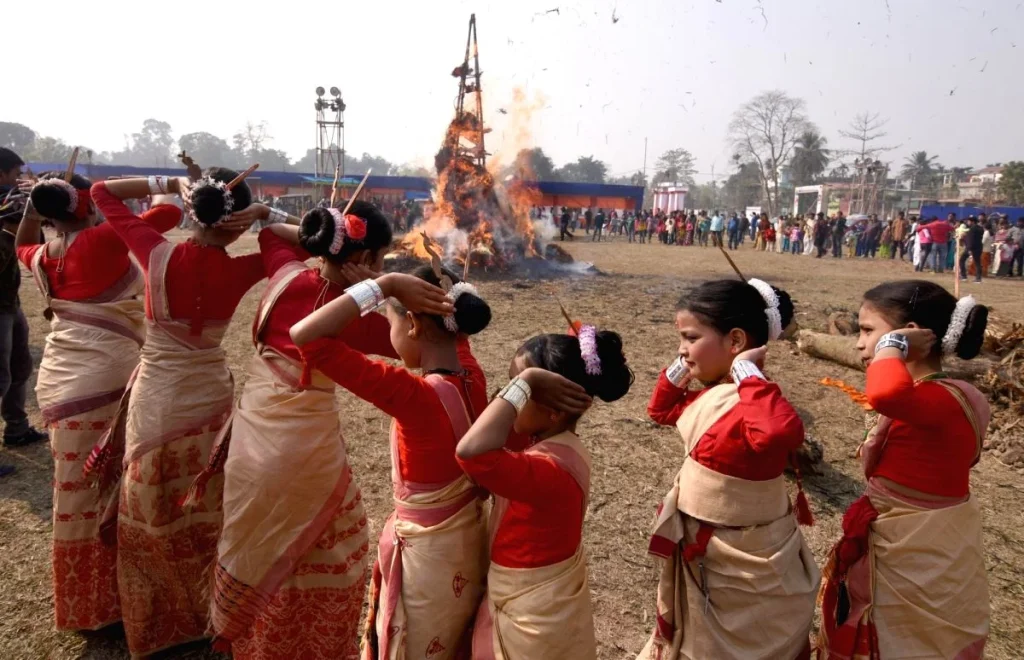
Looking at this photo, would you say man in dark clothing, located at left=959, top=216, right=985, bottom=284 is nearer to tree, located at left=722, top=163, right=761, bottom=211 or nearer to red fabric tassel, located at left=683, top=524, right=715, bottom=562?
red fabric tassel, located at left=683, top=524, right=715, bottom=562

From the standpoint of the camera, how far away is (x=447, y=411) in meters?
2.02

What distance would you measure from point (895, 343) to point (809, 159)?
Answer: 64.2 meters

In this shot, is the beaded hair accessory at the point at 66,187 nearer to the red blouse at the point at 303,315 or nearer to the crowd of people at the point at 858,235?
the red blouse at the point at 303,315

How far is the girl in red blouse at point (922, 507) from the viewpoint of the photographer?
2.26 meters

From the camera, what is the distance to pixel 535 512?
1.90m

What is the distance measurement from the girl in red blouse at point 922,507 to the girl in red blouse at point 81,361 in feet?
11.0

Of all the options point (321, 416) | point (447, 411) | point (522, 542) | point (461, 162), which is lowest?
point (522, 542)

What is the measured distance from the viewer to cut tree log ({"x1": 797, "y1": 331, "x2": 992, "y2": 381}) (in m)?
7.14

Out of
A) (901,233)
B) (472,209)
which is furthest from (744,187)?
(472,209)

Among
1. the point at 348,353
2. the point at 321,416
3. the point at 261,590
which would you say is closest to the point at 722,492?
the point at 348,353

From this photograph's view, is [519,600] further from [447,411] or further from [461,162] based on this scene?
[461,162]

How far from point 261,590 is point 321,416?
2.35ft

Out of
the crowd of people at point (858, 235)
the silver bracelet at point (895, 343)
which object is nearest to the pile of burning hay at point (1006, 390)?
the crowd of people at point (858, 235)

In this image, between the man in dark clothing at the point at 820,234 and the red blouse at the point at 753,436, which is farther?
the man in dark clothing at the point at 820,234
